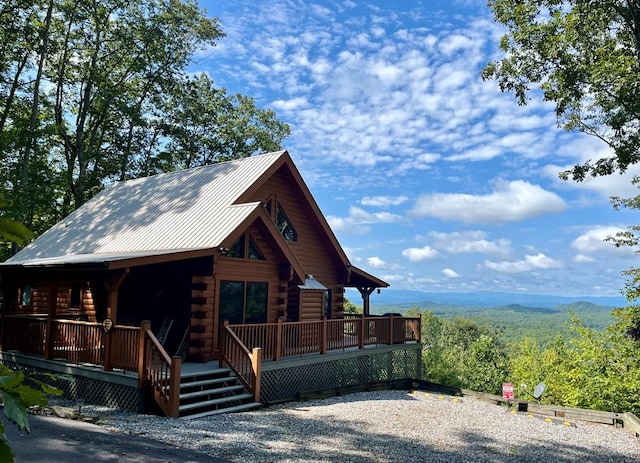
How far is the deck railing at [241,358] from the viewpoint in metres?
12.4

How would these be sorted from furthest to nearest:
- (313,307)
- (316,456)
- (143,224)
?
(313,307) < (143,224) < (316,456)

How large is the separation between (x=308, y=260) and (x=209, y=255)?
259 inches

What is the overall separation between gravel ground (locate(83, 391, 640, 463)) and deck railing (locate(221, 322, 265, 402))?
859mm

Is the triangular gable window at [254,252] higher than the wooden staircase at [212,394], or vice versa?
the triangular gable window at [254,252]

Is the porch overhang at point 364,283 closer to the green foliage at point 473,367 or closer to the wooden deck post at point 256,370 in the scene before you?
the green foliage at point 473,367

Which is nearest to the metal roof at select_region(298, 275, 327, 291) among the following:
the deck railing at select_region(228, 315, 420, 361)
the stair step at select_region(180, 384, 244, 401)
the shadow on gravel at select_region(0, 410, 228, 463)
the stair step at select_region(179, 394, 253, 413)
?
the deck railing at select_region(228, 315, 420, 361)

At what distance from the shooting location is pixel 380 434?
395 inches

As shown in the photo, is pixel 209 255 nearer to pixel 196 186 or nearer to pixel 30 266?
pixel 30 266

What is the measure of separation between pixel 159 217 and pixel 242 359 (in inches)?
264

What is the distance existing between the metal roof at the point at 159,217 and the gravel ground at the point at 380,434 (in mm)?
4923

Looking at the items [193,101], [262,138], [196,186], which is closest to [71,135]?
[193,101]

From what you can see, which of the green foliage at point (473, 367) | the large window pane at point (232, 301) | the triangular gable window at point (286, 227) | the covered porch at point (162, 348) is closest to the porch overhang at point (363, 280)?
the triangular gable window at point (286, 227)

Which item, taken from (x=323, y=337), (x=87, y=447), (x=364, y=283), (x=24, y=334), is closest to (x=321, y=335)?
(x=323, y=337)

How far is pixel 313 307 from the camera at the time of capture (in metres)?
19.4
